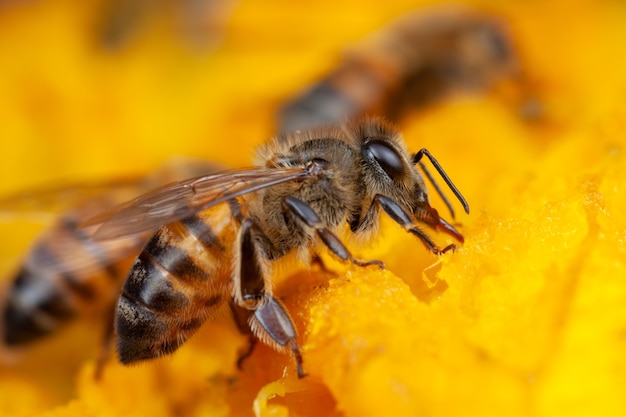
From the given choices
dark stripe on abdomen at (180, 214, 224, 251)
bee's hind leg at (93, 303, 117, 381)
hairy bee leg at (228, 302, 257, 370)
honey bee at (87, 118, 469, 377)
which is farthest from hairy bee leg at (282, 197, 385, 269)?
bee's hind leg at (93, 303, 117, 381)

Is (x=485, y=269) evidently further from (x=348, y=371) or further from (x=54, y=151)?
(x=54, y=151)

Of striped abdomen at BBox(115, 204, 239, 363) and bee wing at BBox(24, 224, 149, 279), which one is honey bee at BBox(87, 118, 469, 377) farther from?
bee wing at BBox(24, 224, 149, 279)

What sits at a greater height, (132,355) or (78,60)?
(78,60)

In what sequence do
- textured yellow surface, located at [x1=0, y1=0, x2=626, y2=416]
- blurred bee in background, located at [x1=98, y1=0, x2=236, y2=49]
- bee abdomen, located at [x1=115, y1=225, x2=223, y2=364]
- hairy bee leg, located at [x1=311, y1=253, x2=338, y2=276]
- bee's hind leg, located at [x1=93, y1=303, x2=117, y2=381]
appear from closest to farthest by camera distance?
textured yellow surface, located at [x1=0, y1=0, x2=626, y2=416]
bee abdomen, located at [x1=115, y1=225, x2=223, y2=364]
hairy bee leg, located at [x1=311, y1=253, x2=338, y2=276]
bee's hind leg, located at [x1=93, y1=303, x2=117, y2=381]
blurred bee in background, located at [x1=98, y1=0, x2=236, y2=49]

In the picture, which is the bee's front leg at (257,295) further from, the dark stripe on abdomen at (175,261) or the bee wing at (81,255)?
the bee wing at (81,255)

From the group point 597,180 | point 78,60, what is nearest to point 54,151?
point 78,60
